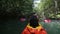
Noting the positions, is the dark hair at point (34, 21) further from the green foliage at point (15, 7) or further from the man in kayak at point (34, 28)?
the green foliage at point (15, 7)

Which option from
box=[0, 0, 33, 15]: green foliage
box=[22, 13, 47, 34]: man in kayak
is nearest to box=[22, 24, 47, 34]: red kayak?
box=[22, 13, 47, 34]: man in kayak

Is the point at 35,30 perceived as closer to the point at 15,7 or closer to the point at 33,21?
the point at 33,21

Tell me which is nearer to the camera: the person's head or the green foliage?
the person's head

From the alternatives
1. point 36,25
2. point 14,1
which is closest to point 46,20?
point 14,1

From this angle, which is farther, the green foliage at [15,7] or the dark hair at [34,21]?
the green foliage at [15,7]

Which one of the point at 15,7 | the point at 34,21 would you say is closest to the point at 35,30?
the point at 34,21

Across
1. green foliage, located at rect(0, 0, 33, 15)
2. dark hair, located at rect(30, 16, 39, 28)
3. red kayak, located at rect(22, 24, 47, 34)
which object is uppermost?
dark hair, located at rect(30, 16, 39, 28)

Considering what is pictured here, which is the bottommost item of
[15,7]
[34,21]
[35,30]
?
[15,7]

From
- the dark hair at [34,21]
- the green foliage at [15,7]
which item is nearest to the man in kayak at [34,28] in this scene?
the dark hair at [34,21]

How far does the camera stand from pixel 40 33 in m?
4.48

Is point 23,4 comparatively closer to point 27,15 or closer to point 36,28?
point 27,15

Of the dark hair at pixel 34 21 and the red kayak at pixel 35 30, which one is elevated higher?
the dark hair at pixel 34 21

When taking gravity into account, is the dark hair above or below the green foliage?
above

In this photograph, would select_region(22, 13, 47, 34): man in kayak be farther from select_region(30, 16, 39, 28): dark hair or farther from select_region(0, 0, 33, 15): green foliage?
select_region(0, 0, 33, 15): green foliage
